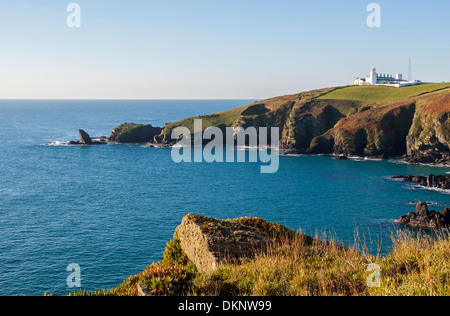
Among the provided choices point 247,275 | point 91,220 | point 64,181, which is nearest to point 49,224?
point 91,220

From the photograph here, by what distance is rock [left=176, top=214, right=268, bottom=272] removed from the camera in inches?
599

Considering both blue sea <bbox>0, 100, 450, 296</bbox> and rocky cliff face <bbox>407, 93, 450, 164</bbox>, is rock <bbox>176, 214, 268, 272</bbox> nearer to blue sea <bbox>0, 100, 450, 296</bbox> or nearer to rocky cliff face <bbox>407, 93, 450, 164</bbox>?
blue sea <bbox>0, 100, 450, 296</bbox>

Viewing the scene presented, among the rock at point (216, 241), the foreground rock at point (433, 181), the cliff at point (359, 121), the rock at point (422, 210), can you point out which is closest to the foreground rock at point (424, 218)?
the rock at point (422, 210)

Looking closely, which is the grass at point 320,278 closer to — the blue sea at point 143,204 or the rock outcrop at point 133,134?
the blue sea at point 143,204

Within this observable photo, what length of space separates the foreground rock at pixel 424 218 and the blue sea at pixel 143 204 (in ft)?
12.0

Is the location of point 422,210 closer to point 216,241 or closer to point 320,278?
point 216,241

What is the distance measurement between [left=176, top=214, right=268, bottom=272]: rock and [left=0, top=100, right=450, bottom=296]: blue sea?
15.4m

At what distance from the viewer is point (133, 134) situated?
587 ft

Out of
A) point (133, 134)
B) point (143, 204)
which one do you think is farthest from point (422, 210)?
point (133, 134)

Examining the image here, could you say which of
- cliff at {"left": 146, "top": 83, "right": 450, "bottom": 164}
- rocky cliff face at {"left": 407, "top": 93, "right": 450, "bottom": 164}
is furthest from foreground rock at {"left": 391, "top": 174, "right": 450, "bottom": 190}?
cliff at {"left": 146, "top": 83, "right": 450, "bottom": 164}

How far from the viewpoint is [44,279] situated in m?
45.5

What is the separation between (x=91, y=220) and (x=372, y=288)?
2537 inches

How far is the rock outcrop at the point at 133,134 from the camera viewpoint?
177m

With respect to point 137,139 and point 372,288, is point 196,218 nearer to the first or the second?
point 372,288
